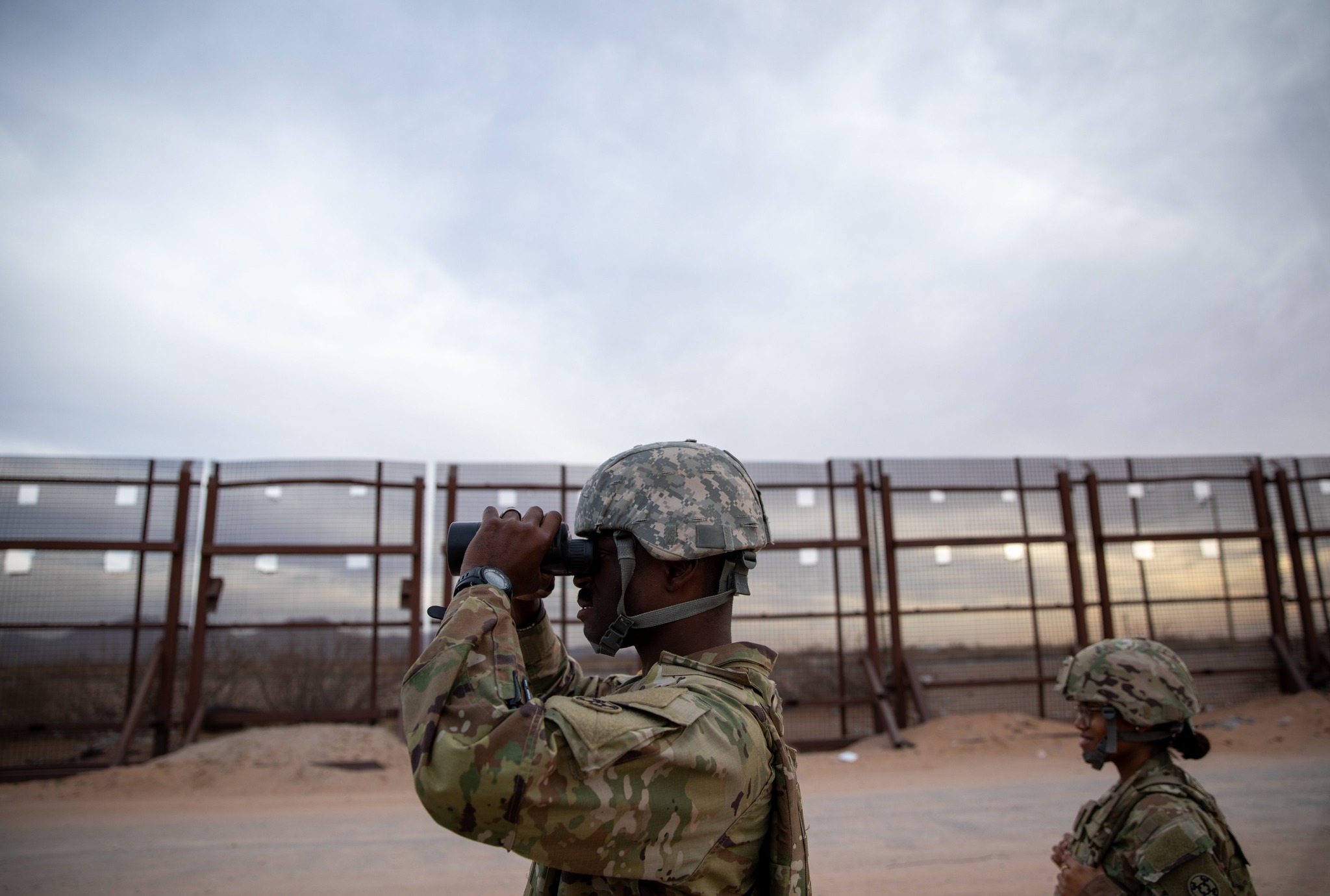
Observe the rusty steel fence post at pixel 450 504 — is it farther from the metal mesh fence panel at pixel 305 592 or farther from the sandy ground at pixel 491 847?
the sandy ground at pixel 491 847

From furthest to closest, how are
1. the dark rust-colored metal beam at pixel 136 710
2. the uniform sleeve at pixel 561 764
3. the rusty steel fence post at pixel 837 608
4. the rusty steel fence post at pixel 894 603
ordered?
the rusty steel fence post at pixel 894 603 < the rusty steel fence post at pixel 837 608 < the dark rust-colored metal beam at pixel 136 710 < the uniform sleeve at pixel 561 764

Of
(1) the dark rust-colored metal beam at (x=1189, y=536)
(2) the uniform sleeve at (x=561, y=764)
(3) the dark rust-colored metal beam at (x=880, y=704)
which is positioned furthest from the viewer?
(1) the dark rust-colored metal beam at (x=1189, y=536)

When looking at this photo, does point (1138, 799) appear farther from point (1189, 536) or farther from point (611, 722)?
point (1189, 536)

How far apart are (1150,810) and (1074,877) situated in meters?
0.34

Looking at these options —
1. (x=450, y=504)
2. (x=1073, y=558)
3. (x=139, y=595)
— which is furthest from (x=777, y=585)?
(x=139, y=595)

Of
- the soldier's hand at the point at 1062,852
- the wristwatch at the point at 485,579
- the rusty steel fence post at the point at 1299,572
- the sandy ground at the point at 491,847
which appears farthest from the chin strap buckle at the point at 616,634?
the rusty steel fence post at the point at 1299,572

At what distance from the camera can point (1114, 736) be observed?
2.98 m

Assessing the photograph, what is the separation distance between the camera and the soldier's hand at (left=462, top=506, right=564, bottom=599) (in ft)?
5.27

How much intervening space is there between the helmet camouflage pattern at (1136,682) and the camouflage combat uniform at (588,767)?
194cm

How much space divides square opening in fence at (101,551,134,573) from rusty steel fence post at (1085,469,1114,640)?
12.5 meters

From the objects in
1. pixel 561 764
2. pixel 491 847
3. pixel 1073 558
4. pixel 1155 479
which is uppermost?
pixel 1155 479

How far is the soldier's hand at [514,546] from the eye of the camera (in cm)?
161

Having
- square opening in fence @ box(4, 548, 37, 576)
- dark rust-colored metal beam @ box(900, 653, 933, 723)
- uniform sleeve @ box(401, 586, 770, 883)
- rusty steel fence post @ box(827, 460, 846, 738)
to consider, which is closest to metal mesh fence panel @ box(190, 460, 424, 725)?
square opening in fence @ box(4, 548, 37, 576)

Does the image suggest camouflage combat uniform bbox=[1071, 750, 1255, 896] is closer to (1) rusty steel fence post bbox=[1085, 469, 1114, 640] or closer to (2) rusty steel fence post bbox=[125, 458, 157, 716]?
(1) rusty steel fence post bbox=[1085, 469, 1114, 640]
